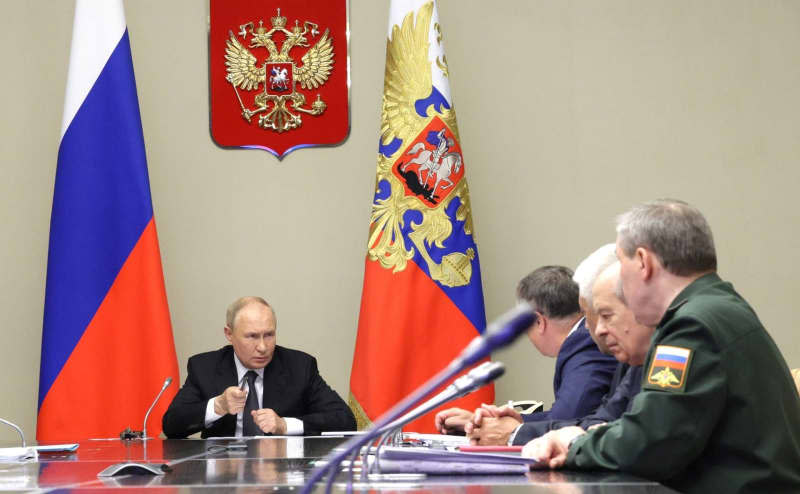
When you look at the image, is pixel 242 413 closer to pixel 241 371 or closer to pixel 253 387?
pixel 253 387

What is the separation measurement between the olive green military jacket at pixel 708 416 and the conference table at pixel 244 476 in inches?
3.0

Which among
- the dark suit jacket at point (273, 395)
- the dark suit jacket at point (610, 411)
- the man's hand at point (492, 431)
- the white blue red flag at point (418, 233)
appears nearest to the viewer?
the dark suit jacket at point (610, 411)

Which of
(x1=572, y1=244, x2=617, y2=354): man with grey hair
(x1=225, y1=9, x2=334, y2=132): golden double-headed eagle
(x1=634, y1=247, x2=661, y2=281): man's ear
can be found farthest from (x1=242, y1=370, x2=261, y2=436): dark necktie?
(x1=634, y1=247, x2=661, y2=281): man's ear

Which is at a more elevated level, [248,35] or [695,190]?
[248,35]

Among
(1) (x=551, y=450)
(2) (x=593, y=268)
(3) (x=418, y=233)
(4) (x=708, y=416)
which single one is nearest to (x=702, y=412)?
(4) (x=708, y=416)

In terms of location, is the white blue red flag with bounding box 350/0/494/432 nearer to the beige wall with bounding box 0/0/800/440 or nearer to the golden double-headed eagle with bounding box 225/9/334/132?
the beige wall with bounding box 0/0/800/440

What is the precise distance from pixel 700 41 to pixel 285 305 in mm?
2759

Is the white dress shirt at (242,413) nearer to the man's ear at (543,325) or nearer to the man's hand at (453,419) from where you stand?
the man's hand at (453,419)

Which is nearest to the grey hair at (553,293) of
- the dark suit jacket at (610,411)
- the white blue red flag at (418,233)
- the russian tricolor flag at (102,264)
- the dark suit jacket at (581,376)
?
the dark suit jacket at (581,376)

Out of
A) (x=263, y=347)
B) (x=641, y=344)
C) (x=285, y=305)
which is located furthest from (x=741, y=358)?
(x=285, y=305)

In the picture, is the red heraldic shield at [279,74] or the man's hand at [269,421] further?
the red heraldic shield at [279,74]

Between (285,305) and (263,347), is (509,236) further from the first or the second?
(263,347)

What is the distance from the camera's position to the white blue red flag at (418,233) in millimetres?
5031

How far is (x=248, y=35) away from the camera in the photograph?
5.57 meters
